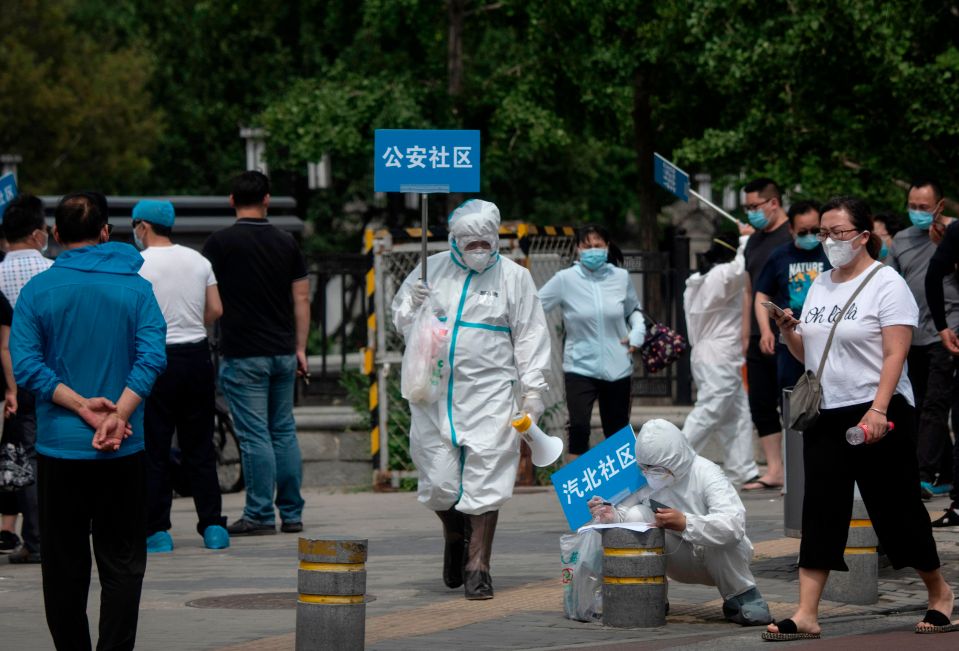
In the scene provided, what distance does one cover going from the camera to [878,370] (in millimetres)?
7492

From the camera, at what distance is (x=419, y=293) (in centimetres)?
885

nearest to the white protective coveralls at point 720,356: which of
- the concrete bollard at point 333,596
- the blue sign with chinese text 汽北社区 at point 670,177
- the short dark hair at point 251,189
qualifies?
the blue sign with chinese text 汽北社区 at point 670,177

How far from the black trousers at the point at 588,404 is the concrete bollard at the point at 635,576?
4161 millimetres

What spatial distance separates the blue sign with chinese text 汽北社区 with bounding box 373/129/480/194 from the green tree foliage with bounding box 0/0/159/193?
26369mm

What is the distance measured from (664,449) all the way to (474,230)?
1608 millimetres

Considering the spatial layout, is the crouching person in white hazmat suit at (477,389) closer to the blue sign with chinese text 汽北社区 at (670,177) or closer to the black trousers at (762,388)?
the black trousers at (762,388)

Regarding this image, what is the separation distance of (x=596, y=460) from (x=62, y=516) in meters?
2.52

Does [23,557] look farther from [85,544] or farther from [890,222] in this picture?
[890,222]

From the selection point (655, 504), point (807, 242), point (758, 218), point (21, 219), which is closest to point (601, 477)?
point (655, 504)

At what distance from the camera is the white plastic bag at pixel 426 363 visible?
8.71 m

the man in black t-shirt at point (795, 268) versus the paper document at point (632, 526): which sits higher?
the man in black t-shirt at point (795, 268)

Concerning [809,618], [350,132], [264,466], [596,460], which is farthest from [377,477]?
[350,132]

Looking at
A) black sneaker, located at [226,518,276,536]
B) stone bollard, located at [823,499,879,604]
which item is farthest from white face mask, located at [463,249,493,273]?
black sneaker, located at [226,518,276,536]

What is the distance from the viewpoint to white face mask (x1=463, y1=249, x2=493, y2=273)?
875 cm
